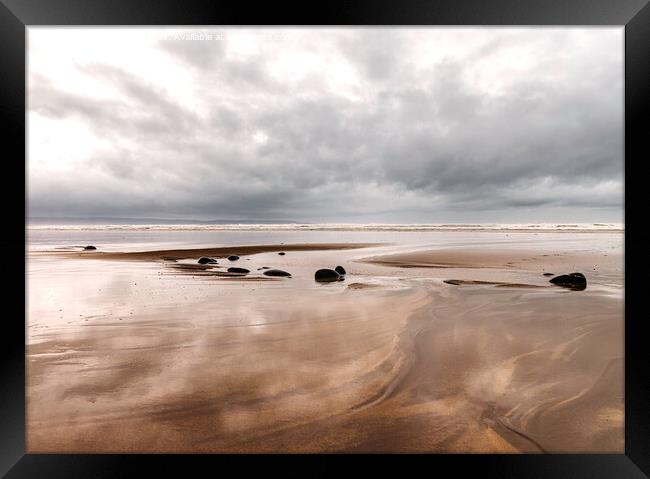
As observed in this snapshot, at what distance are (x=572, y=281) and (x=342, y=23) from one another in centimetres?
619

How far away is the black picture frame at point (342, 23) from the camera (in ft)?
5.99

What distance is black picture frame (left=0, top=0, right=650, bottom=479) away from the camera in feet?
5.99

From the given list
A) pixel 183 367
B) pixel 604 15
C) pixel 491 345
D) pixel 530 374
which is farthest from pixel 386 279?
pixel 604 15

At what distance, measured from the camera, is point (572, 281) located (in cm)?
570

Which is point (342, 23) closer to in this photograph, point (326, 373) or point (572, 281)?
point (326, 373)

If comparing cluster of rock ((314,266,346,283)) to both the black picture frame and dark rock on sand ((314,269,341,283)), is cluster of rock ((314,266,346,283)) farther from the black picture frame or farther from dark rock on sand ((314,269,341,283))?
the black picture frame

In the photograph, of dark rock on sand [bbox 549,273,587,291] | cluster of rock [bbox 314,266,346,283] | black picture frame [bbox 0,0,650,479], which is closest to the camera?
black picture frame [bbox 0,0,650,479]

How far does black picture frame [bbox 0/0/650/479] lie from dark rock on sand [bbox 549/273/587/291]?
436cm

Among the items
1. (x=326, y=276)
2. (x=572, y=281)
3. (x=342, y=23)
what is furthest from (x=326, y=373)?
(x=572, y=281)

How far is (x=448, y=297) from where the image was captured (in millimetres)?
4883

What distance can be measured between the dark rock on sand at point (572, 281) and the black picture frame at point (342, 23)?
4.36 metres

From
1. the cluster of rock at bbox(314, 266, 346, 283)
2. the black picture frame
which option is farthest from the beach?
the cluster of rock at bbox(314, 266, 346, 283)

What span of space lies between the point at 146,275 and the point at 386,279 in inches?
216

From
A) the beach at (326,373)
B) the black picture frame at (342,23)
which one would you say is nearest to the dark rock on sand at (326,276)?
the beach at (326,373)
